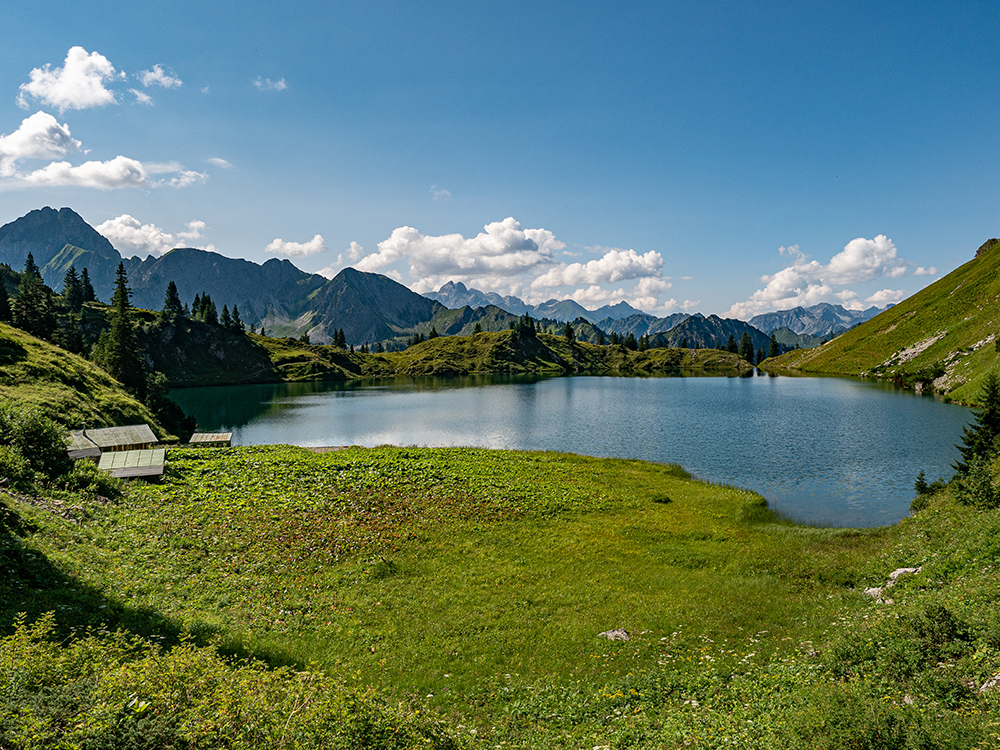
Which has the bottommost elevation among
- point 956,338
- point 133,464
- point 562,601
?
point 562,601

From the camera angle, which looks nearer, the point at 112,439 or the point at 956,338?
the point at 112,439

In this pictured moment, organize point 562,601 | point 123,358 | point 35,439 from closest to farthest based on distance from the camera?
point 562,601 < point 35,439 < point 123,358

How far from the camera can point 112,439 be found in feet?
171

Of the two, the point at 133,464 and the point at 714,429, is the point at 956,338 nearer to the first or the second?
the point at 714,429

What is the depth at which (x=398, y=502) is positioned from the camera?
39938mm

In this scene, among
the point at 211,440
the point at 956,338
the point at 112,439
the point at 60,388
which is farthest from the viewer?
the point at 956,338

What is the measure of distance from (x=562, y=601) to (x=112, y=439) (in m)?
54.4

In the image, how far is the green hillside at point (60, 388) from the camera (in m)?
54.9

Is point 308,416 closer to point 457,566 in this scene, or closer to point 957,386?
point 457,566

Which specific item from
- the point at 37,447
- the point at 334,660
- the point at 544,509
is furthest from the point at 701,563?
the point at 37,447

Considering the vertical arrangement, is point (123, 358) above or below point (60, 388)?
above

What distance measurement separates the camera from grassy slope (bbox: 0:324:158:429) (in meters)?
54.9

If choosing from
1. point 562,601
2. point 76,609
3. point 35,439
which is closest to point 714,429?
point 562,601

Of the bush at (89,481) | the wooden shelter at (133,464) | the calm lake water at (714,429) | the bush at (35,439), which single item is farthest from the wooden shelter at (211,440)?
the bush at (35,439)
